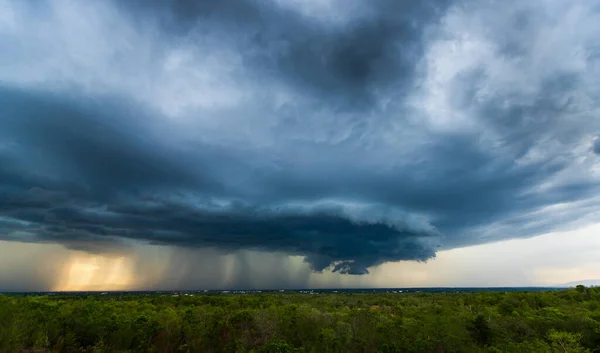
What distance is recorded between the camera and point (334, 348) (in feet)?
68.9

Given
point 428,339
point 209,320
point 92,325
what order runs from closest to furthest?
point 428,339
point 92,325
point 209,320

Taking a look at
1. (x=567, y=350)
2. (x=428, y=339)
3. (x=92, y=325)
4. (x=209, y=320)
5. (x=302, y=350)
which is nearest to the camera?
(x=567, y=350)

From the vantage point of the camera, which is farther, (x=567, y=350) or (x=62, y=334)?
(x=62, y=334)

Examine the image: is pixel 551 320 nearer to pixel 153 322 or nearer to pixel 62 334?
pixel 153 322

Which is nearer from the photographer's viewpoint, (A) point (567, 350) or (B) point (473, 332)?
(A) point (567, 350)

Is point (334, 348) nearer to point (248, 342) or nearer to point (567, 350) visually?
point (248, 342)

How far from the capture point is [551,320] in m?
27.0

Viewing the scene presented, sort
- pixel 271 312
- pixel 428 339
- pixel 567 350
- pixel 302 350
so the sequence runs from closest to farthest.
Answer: pixel 567 350, pixel 302 350, pixel 428 339, pixel 271 312

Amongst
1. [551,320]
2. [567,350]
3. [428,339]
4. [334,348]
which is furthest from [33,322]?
[551,320]

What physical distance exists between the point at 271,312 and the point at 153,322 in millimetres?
9667

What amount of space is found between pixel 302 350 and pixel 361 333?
573 cm

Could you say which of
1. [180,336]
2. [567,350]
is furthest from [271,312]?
[567,350]

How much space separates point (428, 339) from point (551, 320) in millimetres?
12980

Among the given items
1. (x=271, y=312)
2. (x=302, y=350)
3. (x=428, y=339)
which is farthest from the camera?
(x=271, y=312)
